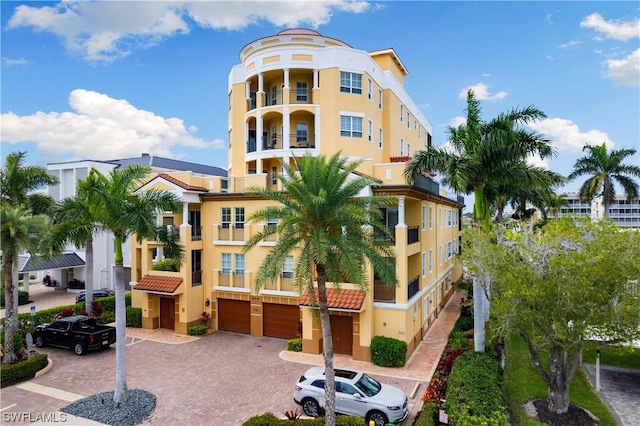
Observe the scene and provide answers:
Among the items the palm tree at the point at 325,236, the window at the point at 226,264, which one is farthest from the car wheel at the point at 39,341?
the palm tree at the point at 325,236

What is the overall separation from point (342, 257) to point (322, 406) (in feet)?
19.4

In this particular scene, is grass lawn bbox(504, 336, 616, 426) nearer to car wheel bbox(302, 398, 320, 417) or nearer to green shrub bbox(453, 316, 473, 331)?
green shrub bbox(453, 316, 473, 331)

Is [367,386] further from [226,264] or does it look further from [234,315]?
[226,264]

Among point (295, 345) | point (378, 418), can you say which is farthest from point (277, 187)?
point (378, 418)

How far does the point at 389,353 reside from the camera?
18.4 metres

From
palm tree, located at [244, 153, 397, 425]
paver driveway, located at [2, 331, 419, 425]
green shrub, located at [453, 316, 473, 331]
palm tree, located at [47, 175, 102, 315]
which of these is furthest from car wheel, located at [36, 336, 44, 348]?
green shrub, located at [453, 316, 473, 331]

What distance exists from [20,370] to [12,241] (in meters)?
5.53

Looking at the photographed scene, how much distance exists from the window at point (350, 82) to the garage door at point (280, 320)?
15.4m

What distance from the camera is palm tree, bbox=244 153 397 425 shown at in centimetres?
1143

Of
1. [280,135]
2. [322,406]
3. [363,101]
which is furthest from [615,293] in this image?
[280,135]

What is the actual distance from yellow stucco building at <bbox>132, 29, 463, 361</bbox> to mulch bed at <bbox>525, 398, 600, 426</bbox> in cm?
653

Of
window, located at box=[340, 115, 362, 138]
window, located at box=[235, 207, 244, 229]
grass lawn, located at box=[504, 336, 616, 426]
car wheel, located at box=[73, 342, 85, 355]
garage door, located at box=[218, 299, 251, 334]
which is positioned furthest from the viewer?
window, located at box=[340, 115, 362, 138]

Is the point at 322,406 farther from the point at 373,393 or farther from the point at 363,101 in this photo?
the point at 363,101

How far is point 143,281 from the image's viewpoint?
24375mm
